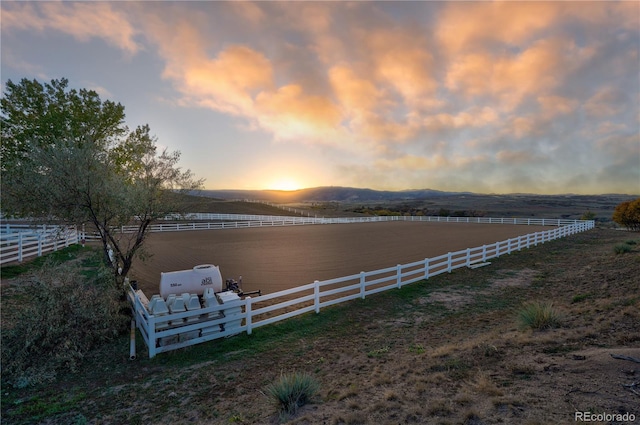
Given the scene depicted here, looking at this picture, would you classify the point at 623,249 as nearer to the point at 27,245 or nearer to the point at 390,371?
the point at 390,371

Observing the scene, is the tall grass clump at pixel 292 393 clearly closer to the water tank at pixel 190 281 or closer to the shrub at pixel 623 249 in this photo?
the water tank at pixel 190 281

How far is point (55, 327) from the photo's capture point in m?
7.62

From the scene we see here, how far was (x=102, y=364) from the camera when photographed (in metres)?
7.18

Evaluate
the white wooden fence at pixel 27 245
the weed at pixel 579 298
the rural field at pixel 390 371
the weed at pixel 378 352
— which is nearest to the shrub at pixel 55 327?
the rural field at pixel 390 371

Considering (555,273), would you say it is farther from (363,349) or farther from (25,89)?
(25,89)

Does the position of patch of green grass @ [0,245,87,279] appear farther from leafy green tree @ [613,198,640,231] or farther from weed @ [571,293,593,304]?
leafy green tree @ [613,198,640,231]

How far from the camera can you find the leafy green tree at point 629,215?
135 feet

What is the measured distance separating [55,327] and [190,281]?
127 inches

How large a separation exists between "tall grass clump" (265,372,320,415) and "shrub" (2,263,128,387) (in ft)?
17.2

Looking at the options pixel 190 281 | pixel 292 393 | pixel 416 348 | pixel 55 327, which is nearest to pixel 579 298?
pixel 416 348

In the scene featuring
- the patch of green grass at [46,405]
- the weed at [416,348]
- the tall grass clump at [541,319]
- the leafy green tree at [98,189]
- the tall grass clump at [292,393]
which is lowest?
the patch of green grass at [46,405]

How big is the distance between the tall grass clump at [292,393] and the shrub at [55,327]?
526 centimetres

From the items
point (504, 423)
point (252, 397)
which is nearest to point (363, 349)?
point (252, 397)

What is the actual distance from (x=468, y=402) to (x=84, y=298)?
924cm
